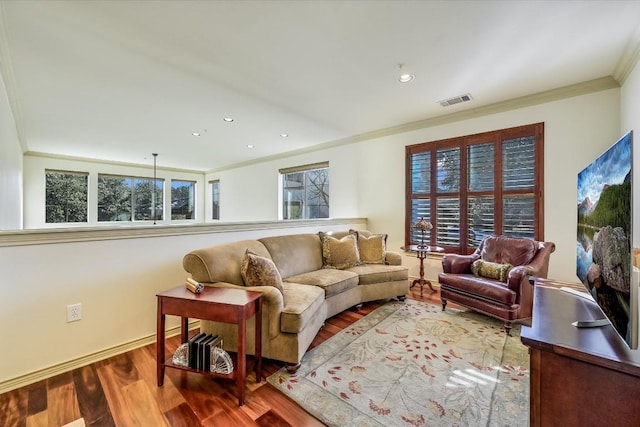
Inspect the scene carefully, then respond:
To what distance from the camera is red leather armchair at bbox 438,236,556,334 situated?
2.58 metres

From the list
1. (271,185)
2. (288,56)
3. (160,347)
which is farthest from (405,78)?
(271,185)

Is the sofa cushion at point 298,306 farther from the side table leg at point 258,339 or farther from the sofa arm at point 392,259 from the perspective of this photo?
the sofa arm at point 392,259

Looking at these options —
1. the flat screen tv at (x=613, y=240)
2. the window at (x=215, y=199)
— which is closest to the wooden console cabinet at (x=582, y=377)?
the flat screen tv at (x=613, y=240)

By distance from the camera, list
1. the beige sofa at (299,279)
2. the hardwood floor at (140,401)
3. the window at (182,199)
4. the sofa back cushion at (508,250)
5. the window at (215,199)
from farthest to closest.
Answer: the window at (215,199) < the window at (182,199) < the sofa back cushion at (508,250) < the beige sofa at (299,279) < the hardwood floor at (140,401)

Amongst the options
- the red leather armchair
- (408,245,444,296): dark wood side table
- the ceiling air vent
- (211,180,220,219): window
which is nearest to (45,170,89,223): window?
(211,180,220,219): window

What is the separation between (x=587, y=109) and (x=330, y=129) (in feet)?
10.7

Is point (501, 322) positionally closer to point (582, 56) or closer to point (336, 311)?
point (336, 311)

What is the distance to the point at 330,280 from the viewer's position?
2867 millimetres

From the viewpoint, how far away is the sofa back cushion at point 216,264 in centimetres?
216

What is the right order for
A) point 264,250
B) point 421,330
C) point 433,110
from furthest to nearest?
point 433,110
point 264,250
point 421,330

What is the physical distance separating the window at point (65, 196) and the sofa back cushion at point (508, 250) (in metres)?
8.43

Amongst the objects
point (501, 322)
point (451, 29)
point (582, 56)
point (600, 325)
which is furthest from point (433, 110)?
point (600, 325)

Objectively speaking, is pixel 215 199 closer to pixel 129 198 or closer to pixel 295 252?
pixel 129 198

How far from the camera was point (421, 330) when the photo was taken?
105 inches
